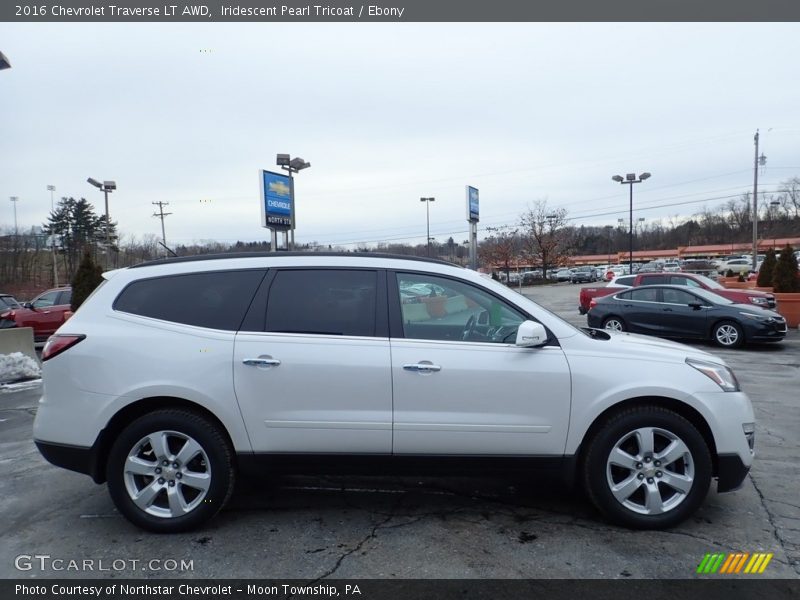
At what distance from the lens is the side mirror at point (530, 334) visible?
355cm

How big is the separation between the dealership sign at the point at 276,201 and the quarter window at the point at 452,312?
17.0 meters

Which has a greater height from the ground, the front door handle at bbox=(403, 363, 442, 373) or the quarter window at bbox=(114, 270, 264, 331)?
the quarter window at bbox=(114, 270, 264, 331)

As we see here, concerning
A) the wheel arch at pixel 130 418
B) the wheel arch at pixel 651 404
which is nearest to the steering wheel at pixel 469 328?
the wheel arch at pixel 651 404

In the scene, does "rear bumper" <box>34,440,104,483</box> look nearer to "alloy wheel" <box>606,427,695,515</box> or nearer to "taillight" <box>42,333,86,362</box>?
"taillight" <box>42,333,86,362</box>

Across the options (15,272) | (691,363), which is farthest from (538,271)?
(691,363)

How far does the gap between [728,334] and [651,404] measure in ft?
33.6

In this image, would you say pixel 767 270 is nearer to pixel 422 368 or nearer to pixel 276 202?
pixel 276 202

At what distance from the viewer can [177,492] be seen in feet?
11.9

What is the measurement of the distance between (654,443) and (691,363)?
609 millimetres

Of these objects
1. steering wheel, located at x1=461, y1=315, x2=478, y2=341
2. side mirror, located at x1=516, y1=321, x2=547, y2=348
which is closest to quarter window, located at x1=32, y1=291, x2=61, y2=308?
steering wheel, located at x1=461, y1=315, x2=478, y2=341

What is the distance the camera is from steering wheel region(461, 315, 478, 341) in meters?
3.77

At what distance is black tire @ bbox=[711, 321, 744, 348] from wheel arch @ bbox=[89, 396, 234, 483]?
11.9 meters
